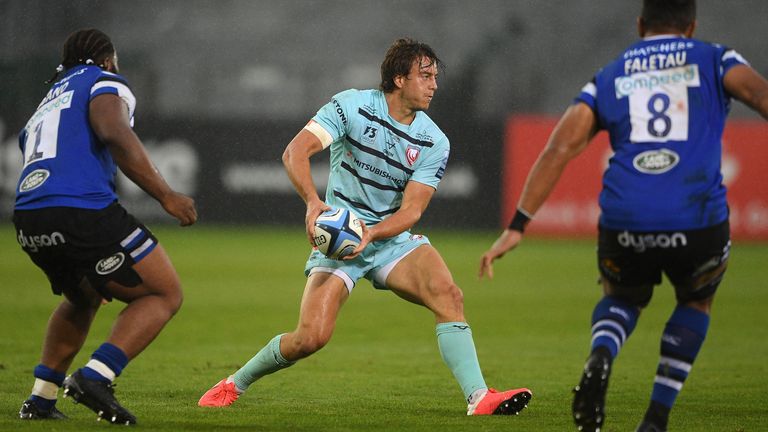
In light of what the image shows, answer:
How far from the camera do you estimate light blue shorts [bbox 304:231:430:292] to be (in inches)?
280

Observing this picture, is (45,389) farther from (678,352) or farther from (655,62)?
(655,62)

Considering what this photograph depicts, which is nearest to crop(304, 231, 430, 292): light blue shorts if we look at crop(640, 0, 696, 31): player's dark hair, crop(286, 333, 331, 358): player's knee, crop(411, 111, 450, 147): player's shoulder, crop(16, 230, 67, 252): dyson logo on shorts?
crop(286, 333, 331, 358): player's knee

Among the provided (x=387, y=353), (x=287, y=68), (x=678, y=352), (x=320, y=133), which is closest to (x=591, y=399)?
(x=678, y=352)

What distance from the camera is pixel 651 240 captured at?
5285 millimetres

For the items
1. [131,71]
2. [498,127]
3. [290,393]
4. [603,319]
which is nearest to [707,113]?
[603,319]

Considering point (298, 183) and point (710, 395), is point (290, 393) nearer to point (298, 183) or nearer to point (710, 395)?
point (298, 183)

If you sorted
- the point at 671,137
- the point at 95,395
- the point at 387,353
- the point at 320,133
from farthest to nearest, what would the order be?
the point at 387,353 → the point at 320,133 → the point at 95,395 → the point at 671,137

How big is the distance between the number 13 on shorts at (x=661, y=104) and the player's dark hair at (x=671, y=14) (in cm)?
27

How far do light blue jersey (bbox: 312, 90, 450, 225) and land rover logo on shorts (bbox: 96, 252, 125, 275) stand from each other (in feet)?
5.77

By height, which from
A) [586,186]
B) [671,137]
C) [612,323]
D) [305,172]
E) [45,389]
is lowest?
[586,186]

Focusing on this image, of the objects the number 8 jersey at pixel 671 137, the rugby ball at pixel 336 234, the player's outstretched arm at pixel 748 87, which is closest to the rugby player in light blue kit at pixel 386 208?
the rugby ball at pixel 336 234

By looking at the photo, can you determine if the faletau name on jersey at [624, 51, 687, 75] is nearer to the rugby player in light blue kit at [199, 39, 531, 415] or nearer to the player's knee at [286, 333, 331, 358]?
the rugby player in light blue kit at [199, 39, 531, 415]

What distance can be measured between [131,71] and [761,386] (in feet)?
67.1

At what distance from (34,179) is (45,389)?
116 cm
